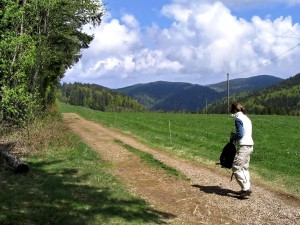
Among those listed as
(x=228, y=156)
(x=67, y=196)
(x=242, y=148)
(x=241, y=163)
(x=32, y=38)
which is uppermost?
(x=32, y=38)

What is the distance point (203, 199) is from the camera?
38.0 ft

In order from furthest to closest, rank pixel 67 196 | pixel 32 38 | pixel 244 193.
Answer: pixel 32 38
pixel 244 193
pixel 67 196

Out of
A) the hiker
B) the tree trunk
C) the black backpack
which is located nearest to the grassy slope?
the tree trunk

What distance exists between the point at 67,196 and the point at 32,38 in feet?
35.0

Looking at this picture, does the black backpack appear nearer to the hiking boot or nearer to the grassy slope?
the hiking boot

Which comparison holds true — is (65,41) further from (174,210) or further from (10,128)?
(174,210)

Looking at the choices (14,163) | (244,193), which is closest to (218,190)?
(244,193)

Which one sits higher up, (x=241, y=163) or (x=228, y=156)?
(x=228, y=156)

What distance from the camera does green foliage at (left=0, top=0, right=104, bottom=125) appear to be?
1723cm

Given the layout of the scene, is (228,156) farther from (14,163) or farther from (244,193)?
(14,163)

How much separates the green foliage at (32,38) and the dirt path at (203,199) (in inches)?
248

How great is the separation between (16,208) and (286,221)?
6.76 m

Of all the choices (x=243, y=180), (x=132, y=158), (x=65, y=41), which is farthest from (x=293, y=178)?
(x=65, y=41)

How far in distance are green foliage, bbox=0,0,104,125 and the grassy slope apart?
352cm
